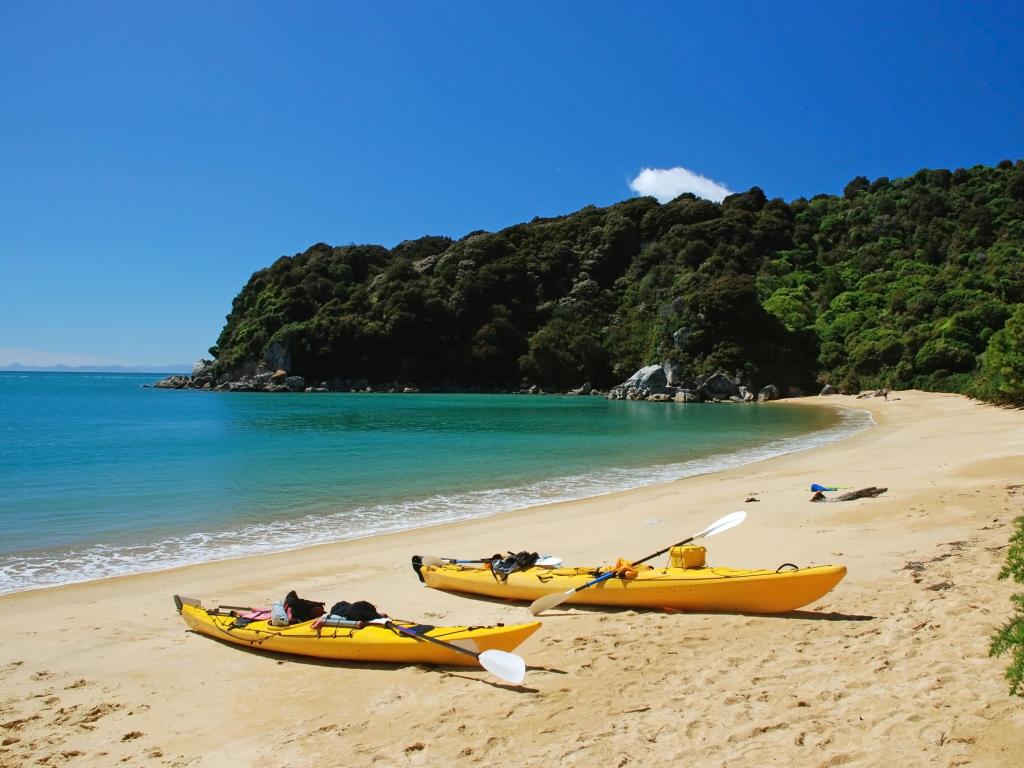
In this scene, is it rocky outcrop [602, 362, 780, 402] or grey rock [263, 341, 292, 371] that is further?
grey rock [263, 341, 292, 371]

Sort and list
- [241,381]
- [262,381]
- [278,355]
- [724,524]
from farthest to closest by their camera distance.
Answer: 1. [241,381]
2. [278,355]
3. [262,381]
4. [724,524]

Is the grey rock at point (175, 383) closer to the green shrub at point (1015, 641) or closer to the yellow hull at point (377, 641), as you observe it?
the yellow hull at point (377, 641)

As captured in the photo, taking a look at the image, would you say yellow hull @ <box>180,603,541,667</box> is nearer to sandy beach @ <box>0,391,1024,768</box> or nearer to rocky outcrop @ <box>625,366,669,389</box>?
sandy beach @ <box>0,391,1024,768</box>

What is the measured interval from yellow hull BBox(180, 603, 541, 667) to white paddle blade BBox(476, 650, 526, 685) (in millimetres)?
290

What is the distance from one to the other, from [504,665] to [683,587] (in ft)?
8.10

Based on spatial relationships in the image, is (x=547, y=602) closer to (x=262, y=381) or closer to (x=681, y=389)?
A: (x=681, y=389)

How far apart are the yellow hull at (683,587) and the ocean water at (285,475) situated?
4.99 m

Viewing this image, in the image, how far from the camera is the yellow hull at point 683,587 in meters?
6.31

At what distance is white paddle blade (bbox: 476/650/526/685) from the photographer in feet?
16.3

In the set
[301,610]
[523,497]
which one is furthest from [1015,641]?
[523,497]

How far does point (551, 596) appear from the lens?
6.60 meters

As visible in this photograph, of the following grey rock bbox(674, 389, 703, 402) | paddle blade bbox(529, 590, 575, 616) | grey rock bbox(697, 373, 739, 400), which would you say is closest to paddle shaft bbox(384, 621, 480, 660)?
paddle blade bbox(529, 590, 575, 616)

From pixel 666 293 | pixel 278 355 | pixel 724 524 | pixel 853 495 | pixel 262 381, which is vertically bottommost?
pixel 853 495

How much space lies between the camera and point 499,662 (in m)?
5.16
